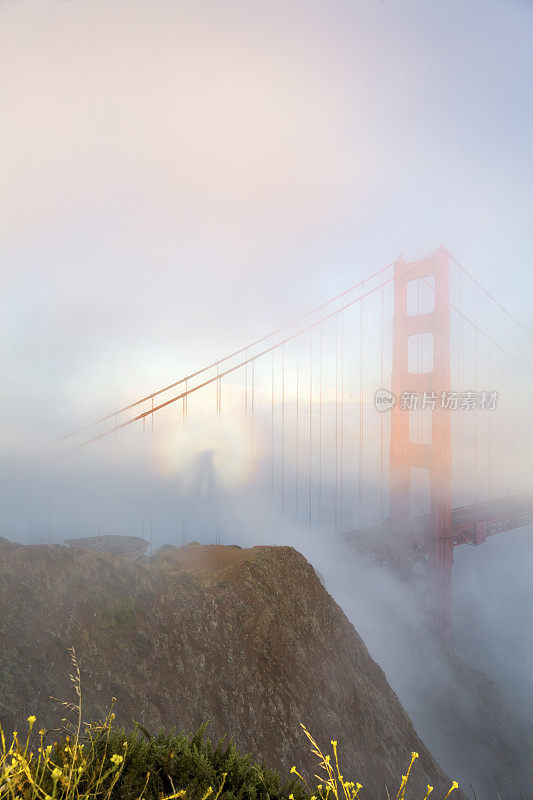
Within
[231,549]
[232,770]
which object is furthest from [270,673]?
[232,770]

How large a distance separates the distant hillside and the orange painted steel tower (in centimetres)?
2203

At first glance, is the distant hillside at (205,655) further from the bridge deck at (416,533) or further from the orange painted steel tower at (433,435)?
the orange painted steel tower at (433,435)

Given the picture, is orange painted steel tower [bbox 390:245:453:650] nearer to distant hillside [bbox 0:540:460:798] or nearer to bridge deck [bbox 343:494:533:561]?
bridge deck [bbox 343:494:533:561]

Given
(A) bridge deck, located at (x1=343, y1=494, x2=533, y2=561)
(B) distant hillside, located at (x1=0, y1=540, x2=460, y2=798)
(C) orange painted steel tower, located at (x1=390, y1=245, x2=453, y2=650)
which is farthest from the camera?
(C) orange painted steel tower, located at (x1=390, y1=245, x2=453, y2=650)

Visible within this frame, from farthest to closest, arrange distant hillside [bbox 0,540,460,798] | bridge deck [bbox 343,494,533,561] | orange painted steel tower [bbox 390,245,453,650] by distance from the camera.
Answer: orange painted steel tower [bbox 390,245,453,650], bridge deck [bbox 343,494,533,561], distant hillside [bbox 0,540,460,798]

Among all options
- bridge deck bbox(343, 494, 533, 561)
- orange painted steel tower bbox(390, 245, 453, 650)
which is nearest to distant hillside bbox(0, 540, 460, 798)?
bridge deck bbox(343, 494, 533, 561)

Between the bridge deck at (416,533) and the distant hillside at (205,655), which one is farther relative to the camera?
the bridge deck at (416,533)

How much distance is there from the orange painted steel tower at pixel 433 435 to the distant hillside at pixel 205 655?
72.3 feet

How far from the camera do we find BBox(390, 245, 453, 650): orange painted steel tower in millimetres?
34406

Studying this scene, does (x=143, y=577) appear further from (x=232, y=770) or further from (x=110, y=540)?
(x=232, y=770)

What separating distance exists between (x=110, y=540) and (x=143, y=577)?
7.33 metres

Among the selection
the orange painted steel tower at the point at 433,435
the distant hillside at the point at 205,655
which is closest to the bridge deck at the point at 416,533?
the orange painted steel tower at the point at 433,435

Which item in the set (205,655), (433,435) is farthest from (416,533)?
(205,655)

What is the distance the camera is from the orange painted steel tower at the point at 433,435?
34406 millimetres
